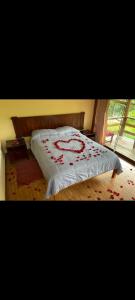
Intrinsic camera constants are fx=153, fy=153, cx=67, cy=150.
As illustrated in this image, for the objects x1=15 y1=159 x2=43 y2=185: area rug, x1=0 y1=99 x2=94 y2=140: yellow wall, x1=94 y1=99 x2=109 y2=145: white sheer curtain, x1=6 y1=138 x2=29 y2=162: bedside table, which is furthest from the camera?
x1=94 y1=99 x2=109 y2=145: white sheer curtain

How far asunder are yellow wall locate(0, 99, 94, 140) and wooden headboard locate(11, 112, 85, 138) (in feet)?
0.29

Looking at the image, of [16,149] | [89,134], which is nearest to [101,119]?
[89,134]

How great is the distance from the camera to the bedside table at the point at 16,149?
306 centimetres

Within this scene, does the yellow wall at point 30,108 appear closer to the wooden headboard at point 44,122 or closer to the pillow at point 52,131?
Result: the wooden headboard at point 44,122

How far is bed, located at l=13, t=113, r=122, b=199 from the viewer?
206cm

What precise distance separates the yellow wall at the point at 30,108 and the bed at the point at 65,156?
0.16 m

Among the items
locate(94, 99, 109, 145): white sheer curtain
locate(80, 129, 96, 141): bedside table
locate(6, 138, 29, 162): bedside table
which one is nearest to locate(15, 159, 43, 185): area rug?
locate(6, 138, 29, 162): bedside table

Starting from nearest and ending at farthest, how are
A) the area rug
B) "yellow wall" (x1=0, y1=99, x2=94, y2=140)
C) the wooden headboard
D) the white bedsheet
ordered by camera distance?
the white bedsheet < the area rug < "yellow wall" (x1=0, y1=99, x2=94, y2=140) < the wooden headboard

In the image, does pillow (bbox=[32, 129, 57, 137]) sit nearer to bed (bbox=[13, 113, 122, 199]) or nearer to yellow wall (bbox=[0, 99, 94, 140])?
bed (bbox=[13, 113, 122, 199])

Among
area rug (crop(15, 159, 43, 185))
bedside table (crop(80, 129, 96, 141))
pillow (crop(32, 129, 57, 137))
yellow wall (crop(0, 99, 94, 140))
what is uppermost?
yellow wall (crop(0, 99, 94, 140))
